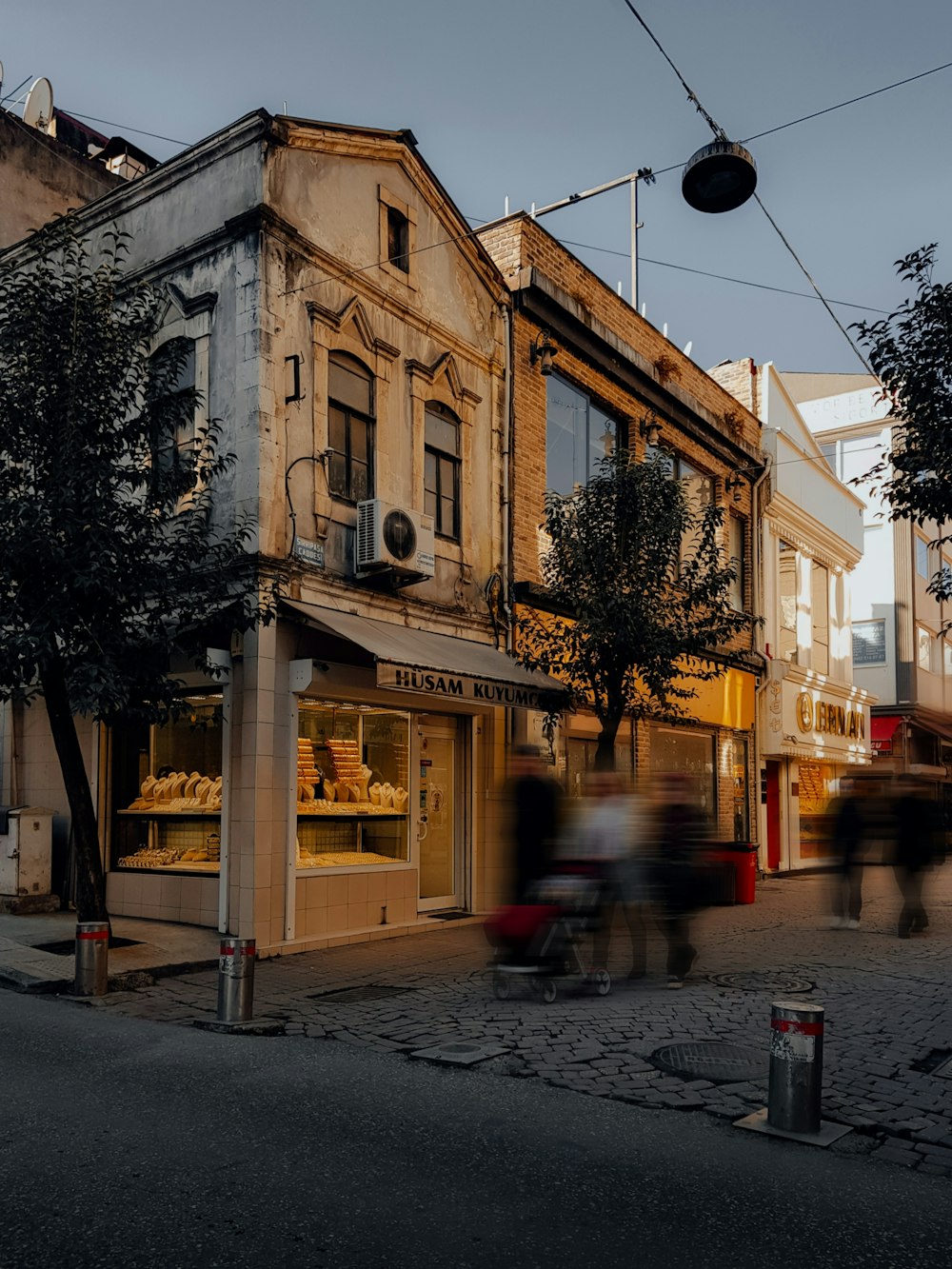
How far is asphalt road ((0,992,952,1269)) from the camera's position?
3.96m

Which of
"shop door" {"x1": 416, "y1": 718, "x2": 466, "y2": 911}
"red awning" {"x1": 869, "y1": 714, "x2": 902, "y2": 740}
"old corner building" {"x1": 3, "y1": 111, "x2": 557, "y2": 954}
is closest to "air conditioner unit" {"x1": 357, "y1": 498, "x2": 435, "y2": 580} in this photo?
"old corner building" {"x1": 3, "y1": 111, "x2": 557, "y2": 954}

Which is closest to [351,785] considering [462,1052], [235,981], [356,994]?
[356,994]

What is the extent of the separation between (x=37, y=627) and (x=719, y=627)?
26.0ft

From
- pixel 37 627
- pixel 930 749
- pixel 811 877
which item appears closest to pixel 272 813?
pixel 37 627

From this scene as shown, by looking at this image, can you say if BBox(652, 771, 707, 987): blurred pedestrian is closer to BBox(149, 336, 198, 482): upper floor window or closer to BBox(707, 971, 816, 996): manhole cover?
BBox(707, 971, 816, 996): manhole cover

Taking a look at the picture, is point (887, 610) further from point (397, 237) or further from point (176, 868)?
point (176, 868)

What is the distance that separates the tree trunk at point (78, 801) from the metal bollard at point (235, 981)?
2574 mm

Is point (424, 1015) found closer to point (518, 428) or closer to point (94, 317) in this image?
point (94, 317)

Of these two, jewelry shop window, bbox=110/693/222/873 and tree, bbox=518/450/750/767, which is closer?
jewelry shop window, bbox=110/693/222/873

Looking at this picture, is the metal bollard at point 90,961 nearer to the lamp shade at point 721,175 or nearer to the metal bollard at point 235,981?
the metal bollard at point 235,981

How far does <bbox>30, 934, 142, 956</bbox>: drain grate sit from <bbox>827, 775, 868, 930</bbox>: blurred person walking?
785 centimetres

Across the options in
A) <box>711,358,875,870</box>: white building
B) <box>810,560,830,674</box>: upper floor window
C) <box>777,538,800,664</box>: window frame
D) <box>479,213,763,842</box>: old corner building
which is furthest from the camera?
<box>810,560,830,674</box>: upper floor window

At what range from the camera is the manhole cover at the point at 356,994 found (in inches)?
349

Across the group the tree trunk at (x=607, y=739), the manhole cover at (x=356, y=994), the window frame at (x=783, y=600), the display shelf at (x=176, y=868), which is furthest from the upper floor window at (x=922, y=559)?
the manhole cover at (x=356, y=994)
